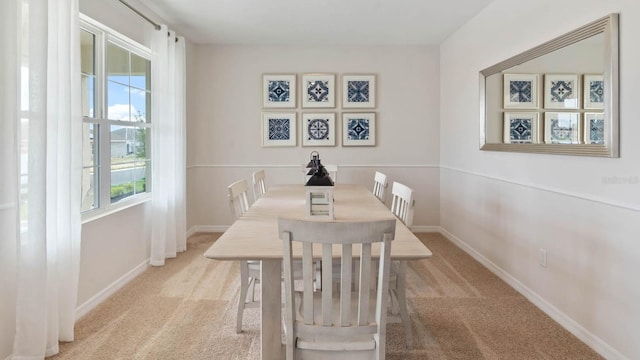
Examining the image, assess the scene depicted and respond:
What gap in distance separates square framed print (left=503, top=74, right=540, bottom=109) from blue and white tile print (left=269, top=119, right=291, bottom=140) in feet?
8.74

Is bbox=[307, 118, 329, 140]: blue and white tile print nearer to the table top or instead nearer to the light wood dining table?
the table top

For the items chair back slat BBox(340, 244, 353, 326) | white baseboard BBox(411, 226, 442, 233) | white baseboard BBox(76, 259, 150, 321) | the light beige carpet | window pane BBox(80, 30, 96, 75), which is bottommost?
the light beige carpet

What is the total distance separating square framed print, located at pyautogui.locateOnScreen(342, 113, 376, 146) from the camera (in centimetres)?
521

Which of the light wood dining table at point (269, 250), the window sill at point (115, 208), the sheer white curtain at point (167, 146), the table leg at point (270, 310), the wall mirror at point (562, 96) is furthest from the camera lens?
the sheer white curtain at point (167, 146)

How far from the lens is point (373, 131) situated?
206 inches

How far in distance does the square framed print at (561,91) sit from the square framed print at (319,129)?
9.14ft

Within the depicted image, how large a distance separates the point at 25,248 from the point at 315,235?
1618 mm

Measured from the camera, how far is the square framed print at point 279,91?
203 inches

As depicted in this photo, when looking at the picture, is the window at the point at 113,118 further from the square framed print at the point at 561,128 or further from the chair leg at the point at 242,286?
the square framed print at the point at 561,128

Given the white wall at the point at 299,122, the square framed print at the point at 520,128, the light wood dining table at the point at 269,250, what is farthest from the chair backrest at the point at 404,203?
the white wall at the point at 299,122

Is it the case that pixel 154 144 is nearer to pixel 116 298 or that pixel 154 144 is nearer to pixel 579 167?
pixel 116 298

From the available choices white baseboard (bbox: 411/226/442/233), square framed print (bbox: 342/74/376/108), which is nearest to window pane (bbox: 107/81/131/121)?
square framed print (bbox: 342/74/376/108)

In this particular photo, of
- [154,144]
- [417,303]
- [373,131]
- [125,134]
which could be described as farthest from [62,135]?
[373,131]

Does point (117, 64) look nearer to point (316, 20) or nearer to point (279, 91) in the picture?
point (316, 20)
